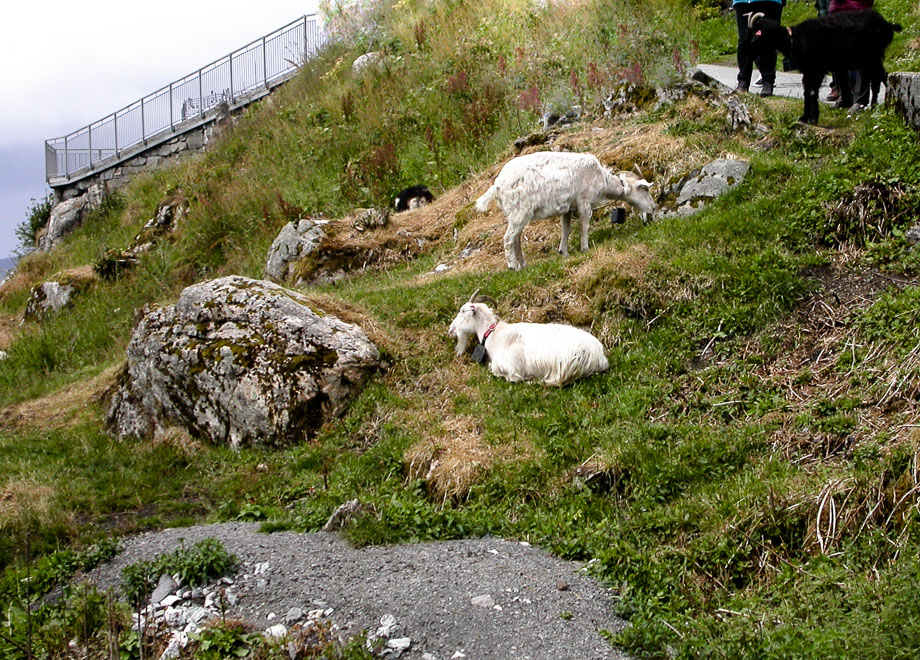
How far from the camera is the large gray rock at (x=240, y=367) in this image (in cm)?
845

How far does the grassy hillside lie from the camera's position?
5.07 meters

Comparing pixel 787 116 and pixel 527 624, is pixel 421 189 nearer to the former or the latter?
pixel 787 116

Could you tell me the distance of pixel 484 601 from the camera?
4926 millimetres

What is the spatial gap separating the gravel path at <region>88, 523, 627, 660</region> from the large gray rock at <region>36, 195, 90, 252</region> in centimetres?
2147

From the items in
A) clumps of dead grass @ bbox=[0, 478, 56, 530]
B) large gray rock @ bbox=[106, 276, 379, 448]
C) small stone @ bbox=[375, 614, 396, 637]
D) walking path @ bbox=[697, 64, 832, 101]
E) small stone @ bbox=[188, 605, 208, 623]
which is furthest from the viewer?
walking path @ bbox=[697, 64, 832, 101]

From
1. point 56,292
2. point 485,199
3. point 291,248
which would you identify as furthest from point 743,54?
point 56,292

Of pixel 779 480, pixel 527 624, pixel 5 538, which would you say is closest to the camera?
pixel 527 624

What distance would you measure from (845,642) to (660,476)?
2.37 meters

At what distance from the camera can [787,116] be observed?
40.6ft

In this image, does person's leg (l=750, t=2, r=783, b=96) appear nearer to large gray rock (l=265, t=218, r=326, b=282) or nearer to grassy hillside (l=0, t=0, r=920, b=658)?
grassy hillside (l=0, t=0, r=920, b=658)

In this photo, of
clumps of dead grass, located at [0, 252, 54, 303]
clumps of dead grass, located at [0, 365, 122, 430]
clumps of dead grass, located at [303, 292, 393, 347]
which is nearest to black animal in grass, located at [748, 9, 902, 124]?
clumps of dead grass, located at [303, 292, 393, 347]

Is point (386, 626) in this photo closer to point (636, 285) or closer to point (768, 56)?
point (636, 285)

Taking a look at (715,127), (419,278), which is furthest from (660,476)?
(715,127)

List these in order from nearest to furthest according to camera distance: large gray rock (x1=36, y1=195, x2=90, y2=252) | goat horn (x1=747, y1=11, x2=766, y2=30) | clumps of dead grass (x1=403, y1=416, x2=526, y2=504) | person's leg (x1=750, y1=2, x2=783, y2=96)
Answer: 1. clumps of dead grass (x1=403, y1=416, x2=526, y2=504)
2. goat horn (x1=747, y1=11, x2=766, y2=30)
3. person's leg (x1=750, y1=2, x2=783, y2=96)
4. large gray rock (x1=36, y1=195, x2=90, y2=252)
